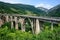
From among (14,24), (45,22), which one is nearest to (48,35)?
(45,22)

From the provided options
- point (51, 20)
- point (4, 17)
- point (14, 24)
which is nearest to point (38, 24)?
point (51, 20)

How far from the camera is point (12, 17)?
35938 millimetres

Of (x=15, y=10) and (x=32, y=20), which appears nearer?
(x=32, y=20)

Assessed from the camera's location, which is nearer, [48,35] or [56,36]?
[56,36]

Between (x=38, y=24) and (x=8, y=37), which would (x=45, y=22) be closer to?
Answer: (x=38, y=24)

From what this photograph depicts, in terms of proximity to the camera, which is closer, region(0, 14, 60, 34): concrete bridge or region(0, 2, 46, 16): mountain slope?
region(0, 14, 60, 34): concrete bridge

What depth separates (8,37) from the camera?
1986 cm

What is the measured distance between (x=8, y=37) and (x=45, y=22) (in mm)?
6216

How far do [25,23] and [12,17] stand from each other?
416 centimetres

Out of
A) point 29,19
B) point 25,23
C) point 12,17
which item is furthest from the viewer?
point 12,17

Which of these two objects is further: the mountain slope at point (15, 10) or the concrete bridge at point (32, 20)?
the mountain slope at point (15, 10)

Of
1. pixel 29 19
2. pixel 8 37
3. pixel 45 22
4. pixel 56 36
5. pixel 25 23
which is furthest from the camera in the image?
pixel 25 23

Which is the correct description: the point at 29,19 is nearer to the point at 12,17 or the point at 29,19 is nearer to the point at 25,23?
the point at 25,23

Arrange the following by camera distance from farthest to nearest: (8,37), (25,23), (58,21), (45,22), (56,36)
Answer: (25,23), (45,22), (58,21), (8,37), (56,36)
